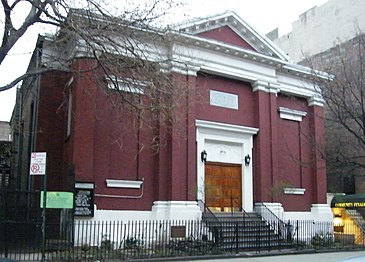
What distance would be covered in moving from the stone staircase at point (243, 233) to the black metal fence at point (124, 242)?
0.06 metres

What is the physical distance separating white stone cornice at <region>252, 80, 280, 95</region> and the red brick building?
61 millimetres

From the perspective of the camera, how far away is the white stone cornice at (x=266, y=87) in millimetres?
24484

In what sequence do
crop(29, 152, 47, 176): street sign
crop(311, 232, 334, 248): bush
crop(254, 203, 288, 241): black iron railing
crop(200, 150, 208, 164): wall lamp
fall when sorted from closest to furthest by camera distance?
1. crop(29, 152, 47, 176): street sign
2. crop(254, 203, 288, 241): black iron railing
3. crop(311, 232, 334, 248): bush
4. crop(200, 150, 208, 164): wall lamp

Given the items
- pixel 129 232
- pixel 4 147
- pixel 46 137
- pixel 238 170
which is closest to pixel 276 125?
pixel 238 170

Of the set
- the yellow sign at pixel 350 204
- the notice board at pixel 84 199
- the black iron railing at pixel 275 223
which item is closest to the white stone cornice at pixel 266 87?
the black iron railing at pixel 275 223

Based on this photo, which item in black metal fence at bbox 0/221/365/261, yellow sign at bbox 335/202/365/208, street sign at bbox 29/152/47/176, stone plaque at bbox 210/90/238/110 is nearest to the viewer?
street sign at bbox 29/152/47/176

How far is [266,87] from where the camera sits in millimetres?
24812

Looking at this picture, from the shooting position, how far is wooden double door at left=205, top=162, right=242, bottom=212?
74.4 ft

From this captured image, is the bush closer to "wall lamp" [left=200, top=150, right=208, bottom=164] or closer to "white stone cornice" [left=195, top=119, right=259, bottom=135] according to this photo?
"white stone cornice" [left=195, top=119, right=259, bottom=135]

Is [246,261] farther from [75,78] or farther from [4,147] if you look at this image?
[4,147]

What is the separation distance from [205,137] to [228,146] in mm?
1683

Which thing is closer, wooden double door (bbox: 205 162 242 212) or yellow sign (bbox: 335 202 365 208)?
wooden double door (bbox: 205 162 242 212)

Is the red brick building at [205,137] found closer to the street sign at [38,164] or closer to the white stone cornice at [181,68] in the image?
the white stone cornice at [181,68]

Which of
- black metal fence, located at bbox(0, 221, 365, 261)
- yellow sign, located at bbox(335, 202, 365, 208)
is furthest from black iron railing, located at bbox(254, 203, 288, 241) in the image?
yellow sign, located at bbox(335, 202, 365, 208)
